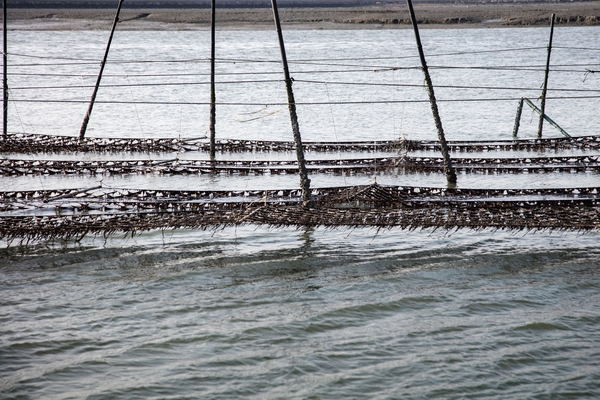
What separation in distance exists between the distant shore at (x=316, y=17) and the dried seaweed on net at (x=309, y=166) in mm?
65233

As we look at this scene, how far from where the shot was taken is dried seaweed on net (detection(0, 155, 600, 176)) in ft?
66.3

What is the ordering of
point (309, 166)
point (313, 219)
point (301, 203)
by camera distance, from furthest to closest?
point (309, 166) → point (301, 203) → point (313, 219)

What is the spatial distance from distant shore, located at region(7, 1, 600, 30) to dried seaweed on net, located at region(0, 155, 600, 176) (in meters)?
65.2

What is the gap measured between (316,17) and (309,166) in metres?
73.2

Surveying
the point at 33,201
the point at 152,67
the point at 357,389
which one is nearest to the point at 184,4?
the point at 152,67

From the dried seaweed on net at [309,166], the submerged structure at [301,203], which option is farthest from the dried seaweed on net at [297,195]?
the dried seaweed on net at [309,166]

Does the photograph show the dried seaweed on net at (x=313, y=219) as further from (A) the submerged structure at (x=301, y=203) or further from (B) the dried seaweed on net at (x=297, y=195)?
(B) the dried seaweed on net at (x=297, y=195)

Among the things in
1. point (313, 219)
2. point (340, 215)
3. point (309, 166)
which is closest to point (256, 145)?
point (309, 166)

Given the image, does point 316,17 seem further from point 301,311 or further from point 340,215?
point 301,311

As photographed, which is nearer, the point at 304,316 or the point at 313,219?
the point at 304,316

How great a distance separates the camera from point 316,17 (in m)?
91.2

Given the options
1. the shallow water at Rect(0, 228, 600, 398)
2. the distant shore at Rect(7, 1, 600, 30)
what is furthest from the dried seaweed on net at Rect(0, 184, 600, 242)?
the distant shore at Rect(7, 1, 600, 30)

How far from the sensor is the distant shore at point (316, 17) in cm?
8481

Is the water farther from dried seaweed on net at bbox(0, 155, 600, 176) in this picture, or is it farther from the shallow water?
dried seaweed on net at bbox(0, 155, 600, 176)
